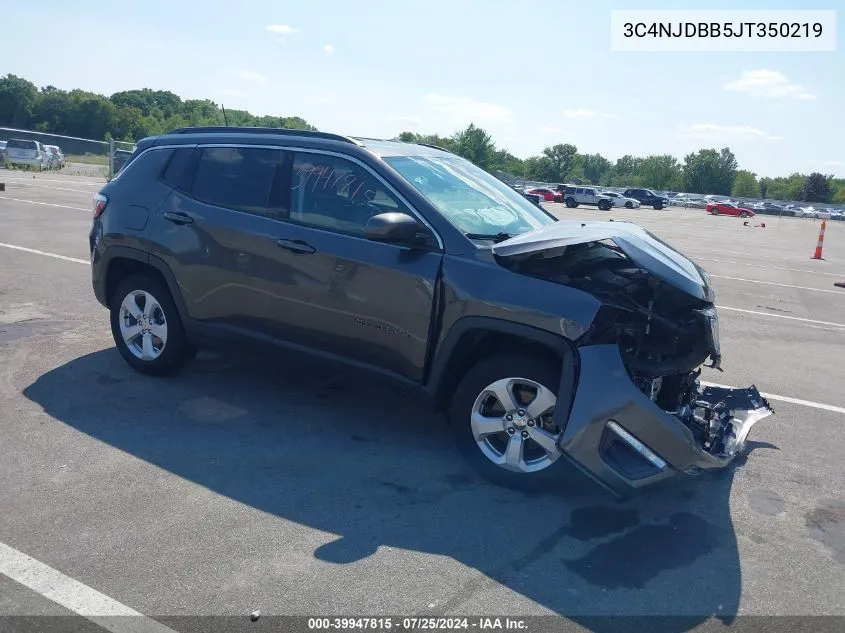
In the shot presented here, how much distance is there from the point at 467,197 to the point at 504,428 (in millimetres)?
1611

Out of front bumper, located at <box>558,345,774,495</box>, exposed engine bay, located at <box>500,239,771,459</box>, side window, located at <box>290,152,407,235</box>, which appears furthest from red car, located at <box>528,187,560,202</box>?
front bumper, located at <box>558,345,774,495</box>

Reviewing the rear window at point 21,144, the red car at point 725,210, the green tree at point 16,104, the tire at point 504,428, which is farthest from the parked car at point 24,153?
the green tree at point 16,104

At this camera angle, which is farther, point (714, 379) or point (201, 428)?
point (714, 379)

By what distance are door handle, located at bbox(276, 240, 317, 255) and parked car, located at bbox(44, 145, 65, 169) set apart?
36.8m

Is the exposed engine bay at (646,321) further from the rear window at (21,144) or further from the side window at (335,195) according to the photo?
the rear window at (21,144)

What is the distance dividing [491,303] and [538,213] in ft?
5.73

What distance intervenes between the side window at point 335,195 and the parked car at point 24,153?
35.8 metres

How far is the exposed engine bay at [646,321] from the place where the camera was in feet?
13.6

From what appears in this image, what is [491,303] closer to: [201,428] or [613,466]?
[613,466]

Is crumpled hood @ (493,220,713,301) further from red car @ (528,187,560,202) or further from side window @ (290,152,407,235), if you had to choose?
red car @ (528,187,560,202)

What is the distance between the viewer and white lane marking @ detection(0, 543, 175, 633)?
2994 millimetres

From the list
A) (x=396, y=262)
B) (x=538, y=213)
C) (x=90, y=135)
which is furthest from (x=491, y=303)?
(x=90, y=135)

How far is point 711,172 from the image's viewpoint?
5128 inches

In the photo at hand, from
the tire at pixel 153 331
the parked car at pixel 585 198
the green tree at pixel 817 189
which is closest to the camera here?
the tire at pixel 153 331
